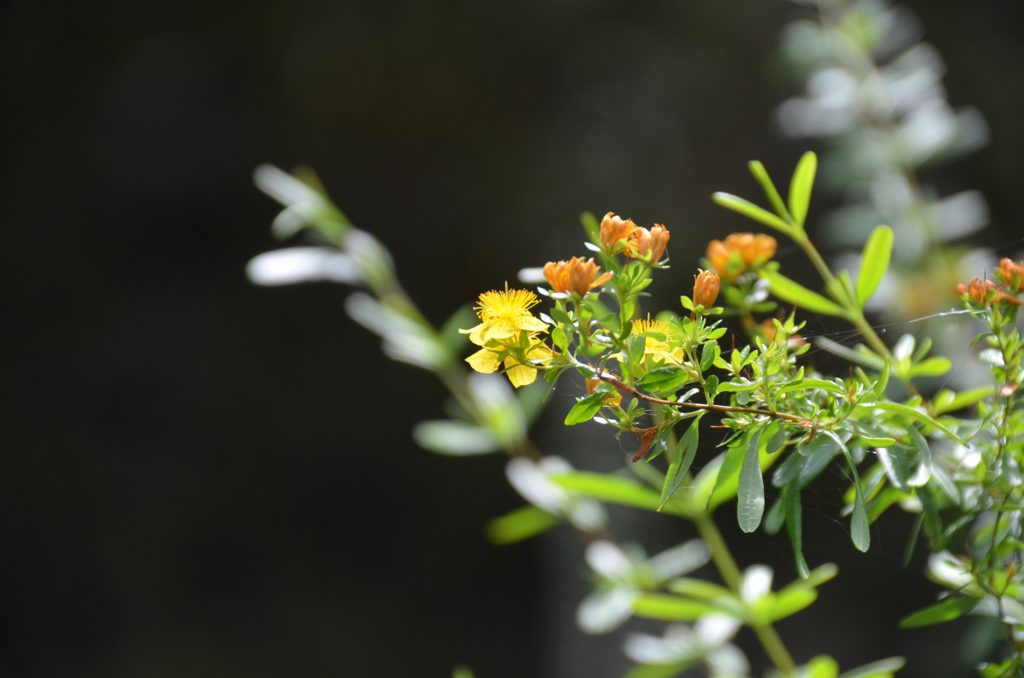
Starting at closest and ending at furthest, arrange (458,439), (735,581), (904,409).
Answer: (904,409)
(735,581)
(458,439)

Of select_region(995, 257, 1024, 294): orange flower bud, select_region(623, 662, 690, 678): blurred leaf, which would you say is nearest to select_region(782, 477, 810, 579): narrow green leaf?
select_region(995, 257, 1024, 294): orange flower bud

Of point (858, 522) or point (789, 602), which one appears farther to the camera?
point (789, 602)

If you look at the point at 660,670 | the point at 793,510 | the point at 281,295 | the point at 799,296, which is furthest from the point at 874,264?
the point at 281,295

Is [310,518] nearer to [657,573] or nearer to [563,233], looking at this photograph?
[563,233]

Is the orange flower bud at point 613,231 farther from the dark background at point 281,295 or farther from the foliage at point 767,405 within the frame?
the dark background at point 281,295

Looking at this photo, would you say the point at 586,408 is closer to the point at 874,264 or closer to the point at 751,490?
the point at 751,490

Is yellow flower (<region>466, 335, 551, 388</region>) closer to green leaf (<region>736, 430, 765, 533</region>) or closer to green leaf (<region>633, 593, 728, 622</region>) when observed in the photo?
green leaf (<region>736, 430, 765, 533</region>)
